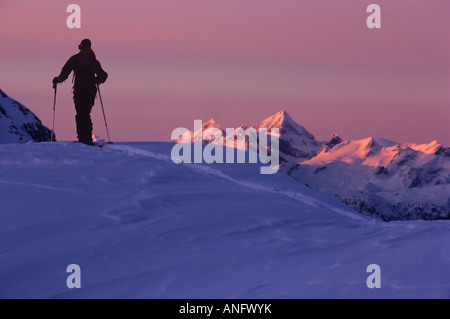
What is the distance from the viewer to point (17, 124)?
348 ft

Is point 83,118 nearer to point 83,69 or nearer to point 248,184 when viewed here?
point 83,69

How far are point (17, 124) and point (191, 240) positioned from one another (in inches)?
3984

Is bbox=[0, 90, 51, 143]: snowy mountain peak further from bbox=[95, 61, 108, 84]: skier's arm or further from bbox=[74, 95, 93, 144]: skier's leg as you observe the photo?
bbox=[95, 61, 108, 84]: skier's arm

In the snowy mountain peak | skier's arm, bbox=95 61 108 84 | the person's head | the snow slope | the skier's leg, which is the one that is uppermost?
the snowy mountain peak

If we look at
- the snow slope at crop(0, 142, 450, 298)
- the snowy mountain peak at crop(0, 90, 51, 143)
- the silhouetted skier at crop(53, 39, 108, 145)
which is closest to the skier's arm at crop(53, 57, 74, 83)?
the silhouetted skier at crop(53, 39, 108, 145)

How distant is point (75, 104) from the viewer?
65.9 ft

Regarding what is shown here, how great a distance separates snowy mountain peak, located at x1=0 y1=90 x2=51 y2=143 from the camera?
97838 mm

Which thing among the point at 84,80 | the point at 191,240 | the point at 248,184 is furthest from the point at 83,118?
the point at 191,240

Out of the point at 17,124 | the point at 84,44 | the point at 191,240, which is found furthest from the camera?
the point at 17,124

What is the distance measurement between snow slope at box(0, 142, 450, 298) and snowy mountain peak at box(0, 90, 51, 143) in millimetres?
84081

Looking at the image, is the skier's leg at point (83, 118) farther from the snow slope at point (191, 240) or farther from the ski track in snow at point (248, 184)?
the snow slope at point (191, 240)

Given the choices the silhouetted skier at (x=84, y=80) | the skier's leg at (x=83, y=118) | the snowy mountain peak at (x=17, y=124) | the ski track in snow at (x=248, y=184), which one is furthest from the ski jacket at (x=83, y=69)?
the snowy mountain peak at (x=17, y=124)

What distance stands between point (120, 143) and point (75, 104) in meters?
2.01
